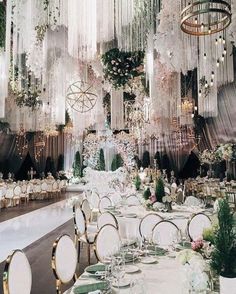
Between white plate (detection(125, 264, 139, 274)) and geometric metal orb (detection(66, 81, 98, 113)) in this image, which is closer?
white plate (detection(125, 264, 139, 274))

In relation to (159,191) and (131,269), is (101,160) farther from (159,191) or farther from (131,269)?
(131,269)

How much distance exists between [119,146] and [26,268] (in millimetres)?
17364

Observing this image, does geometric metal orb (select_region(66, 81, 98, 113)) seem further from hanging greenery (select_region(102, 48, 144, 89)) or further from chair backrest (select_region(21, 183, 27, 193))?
chair backrest (select_region(21, 183, 27, 193))

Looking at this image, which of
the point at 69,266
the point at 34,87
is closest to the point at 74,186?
the point at 34,87

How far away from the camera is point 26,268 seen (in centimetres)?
270

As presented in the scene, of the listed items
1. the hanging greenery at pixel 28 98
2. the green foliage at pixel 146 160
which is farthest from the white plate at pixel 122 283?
the green foliage at pixel 146 160

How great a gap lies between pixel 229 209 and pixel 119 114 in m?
7.82

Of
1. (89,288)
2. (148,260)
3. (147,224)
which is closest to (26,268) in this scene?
(89,288)

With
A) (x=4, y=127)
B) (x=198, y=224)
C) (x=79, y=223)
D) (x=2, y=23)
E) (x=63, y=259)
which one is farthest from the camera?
(x=4, y=127)

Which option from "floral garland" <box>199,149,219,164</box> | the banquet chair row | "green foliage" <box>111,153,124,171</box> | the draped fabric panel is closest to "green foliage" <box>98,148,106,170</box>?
"green foliage" <box>111,153,124,171</box>

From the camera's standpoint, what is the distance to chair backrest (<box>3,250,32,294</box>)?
7.87 ft

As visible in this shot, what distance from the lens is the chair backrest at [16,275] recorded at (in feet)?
7.87

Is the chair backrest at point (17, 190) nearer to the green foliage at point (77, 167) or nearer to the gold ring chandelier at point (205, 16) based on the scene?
the green foliage at point (77, 167)

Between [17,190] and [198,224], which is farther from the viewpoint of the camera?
[17,190]
